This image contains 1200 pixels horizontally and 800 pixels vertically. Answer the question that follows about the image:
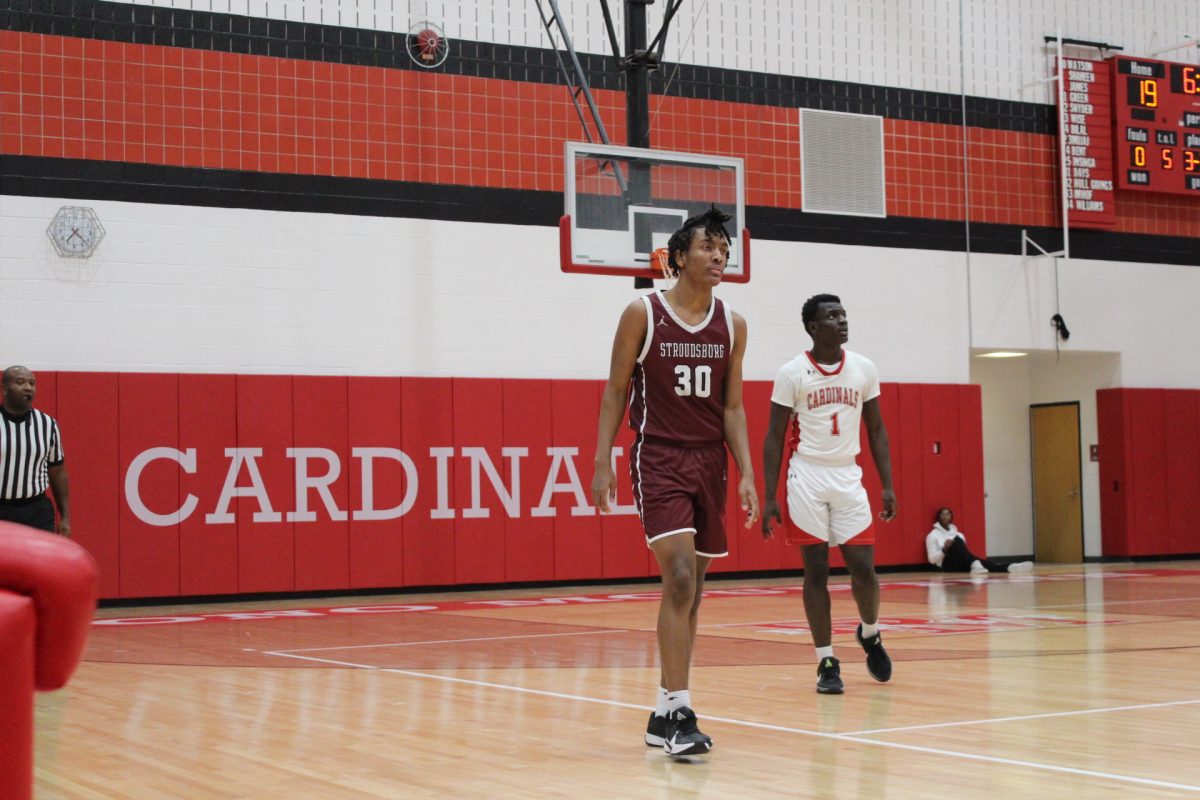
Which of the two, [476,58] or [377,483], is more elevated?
[476,58]

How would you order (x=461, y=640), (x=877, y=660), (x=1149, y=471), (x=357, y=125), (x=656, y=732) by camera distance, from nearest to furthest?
(x=656, y=732) < (x=877, y=660) < (x=461, y=640) < (x=357, y=125) < (x=1149, y=471)

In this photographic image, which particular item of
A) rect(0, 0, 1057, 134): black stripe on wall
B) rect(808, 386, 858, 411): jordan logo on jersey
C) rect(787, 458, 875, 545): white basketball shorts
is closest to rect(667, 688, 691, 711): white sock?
rect(787, 458, 875, 545): white basketball shorts

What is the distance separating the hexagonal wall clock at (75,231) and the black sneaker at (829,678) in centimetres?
962

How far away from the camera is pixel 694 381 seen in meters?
5.20

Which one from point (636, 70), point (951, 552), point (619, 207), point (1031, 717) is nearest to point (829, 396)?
point (1031, 717)

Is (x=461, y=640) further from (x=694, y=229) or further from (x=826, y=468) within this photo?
(x=694, y=229)

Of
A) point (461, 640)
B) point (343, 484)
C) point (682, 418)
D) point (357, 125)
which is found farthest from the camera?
point (357, 125)

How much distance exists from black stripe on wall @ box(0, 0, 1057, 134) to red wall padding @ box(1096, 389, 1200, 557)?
13.0 ft

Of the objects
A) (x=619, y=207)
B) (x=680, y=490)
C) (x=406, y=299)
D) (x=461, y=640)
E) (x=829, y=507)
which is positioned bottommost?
(x=461, y=640)

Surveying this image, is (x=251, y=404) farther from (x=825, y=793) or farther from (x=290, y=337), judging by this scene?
(x=825, y=793)

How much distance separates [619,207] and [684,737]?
820cm

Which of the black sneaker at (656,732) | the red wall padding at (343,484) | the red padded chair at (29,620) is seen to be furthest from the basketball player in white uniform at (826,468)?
the red wall padding at (343,484)

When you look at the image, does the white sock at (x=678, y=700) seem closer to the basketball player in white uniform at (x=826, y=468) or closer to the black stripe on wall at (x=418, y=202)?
the basketball player in white uniform at (x=826, y=468)

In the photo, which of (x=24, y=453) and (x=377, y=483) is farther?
(x=377, y=483)
